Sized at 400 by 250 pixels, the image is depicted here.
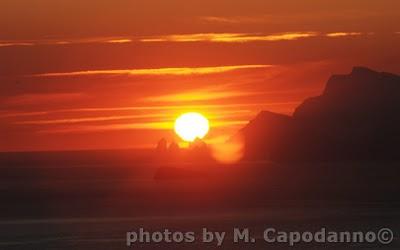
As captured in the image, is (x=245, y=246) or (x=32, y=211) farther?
(x=32, y=211)

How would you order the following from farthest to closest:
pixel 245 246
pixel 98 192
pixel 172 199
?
1. pixel 98 192
2. pixel 172 199
3. pixel 245 246

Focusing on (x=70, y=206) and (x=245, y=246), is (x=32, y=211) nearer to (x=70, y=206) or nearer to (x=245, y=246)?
A: (x=70, y=206)

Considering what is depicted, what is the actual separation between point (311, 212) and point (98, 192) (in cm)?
3698

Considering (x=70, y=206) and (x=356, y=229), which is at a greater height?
(x=70, y=206)

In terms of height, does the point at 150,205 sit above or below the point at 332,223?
above

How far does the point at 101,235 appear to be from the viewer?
5059cm

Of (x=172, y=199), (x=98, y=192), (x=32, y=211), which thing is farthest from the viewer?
(x=98, y=192)

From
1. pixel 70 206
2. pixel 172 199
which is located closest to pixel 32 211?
pixel 70 206

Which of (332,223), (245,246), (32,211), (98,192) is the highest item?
(98,192)

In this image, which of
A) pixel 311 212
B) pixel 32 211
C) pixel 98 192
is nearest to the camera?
pixel 311 212

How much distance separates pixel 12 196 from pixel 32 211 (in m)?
28.5

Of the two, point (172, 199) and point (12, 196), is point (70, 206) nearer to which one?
point (172, 199)

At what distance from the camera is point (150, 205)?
76.0m

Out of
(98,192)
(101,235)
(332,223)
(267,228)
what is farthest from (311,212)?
(98,192)
